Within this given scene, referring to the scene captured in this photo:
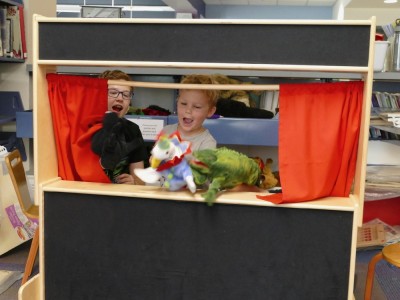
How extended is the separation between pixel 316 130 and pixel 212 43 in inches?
14.7

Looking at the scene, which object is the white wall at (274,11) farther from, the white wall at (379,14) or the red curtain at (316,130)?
the red curtain at (316,130)

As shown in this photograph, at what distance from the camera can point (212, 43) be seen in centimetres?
119

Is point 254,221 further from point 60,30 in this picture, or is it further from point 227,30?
point 60,30

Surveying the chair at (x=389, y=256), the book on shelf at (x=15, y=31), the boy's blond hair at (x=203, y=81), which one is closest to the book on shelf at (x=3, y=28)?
the book on shelf at (x=15, y=31)

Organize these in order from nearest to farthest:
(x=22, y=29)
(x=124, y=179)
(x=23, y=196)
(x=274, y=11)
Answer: (x=124, y=179), (x=23, y=196), (x=22, y=29), (x=274, y=11)

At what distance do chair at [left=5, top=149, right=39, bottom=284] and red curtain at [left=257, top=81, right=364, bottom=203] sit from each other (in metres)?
1.37

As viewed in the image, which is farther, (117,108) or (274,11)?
(274,11)

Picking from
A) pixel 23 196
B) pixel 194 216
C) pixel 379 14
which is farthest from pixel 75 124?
pixel 379 14

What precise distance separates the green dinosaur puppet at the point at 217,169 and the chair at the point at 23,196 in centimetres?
121

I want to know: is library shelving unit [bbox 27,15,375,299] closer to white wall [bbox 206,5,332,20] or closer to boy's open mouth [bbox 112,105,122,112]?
boy's open mouth [bbox 112,105,122,112]

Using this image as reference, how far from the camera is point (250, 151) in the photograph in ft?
10.2

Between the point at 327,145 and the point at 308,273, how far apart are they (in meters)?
0.35

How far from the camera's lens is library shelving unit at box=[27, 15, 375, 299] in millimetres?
1174

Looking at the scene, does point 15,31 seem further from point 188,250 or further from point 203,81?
point 188,250
